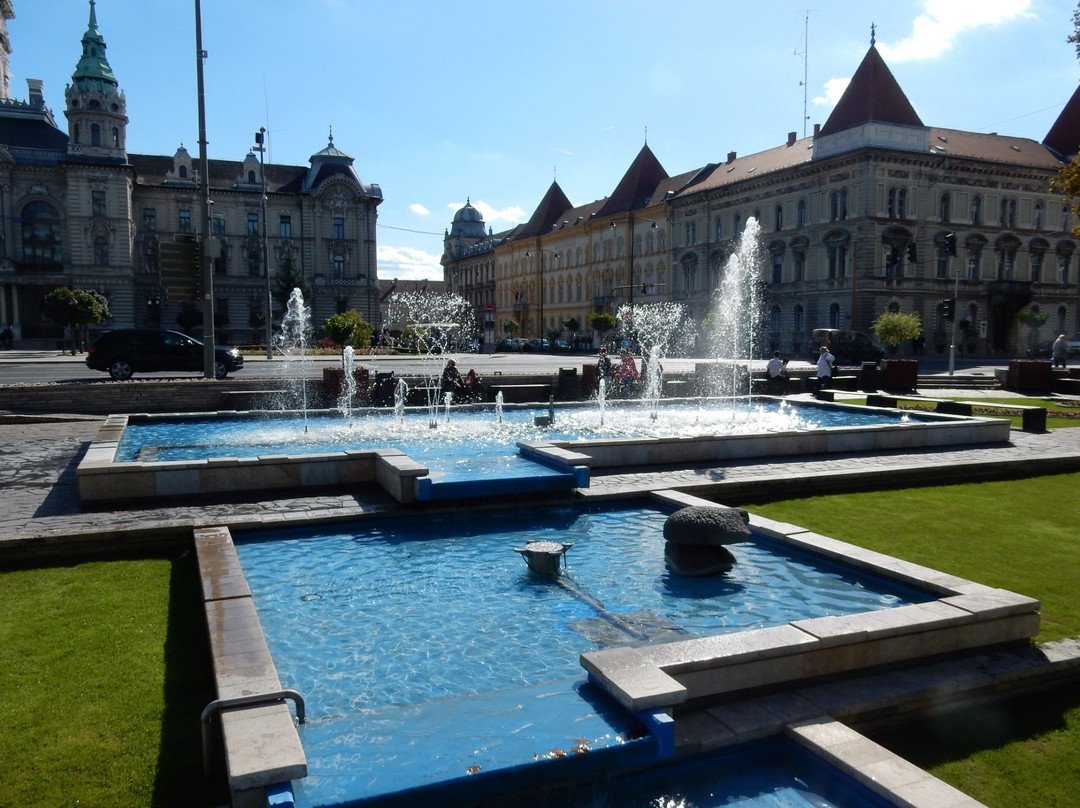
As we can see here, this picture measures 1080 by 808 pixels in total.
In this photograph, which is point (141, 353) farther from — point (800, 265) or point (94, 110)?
point (94, 110)

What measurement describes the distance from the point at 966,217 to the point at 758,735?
57.1m

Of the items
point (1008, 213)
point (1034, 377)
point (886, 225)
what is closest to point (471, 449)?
point (1034, 377)

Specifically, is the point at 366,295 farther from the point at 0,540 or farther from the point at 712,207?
the point at 0,540

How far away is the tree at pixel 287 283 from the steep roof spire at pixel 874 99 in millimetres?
42624

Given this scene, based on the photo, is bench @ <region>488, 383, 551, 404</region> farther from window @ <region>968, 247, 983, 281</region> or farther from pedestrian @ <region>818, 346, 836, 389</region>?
window @ <region>968, 247, 983, 281</region>

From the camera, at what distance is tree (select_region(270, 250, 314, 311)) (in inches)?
2616

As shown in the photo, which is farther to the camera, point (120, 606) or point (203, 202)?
point (203, 202)

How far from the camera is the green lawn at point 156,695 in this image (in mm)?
3973

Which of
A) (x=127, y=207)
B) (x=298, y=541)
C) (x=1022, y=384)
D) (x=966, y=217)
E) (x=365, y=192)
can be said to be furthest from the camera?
(x=365, y=192)

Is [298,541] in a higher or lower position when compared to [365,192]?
lower

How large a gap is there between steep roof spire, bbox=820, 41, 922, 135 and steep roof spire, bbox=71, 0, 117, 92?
57.9m

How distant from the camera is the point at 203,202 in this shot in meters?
18.6

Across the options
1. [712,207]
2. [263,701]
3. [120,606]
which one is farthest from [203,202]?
[712,207]

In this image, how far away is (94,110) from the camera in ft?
216
